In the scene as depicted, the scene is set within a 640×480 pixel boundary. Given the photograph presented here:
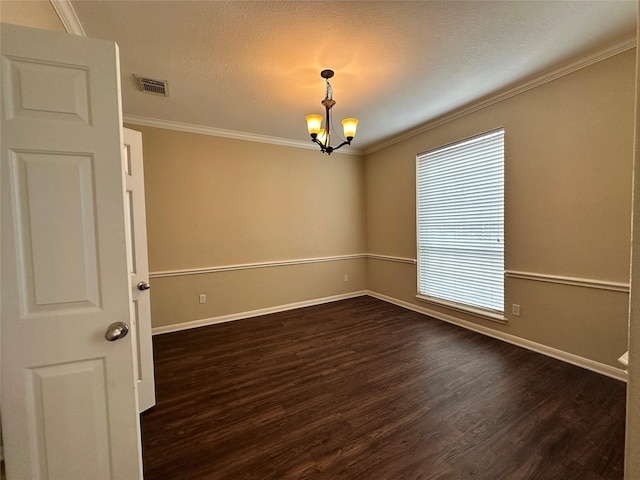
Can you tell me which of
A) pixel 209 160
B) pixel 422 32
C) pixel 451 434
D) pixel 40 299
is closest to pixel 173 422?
pixel 40 299

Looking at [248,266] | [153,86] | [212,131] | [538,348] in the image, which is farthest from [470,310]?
[153,86]

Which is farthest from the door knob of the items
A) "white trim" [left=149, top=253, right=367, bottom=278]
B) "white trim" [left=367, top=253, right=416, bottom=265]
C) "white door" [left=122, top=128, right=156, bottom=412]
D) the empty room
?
"white trim" [left=367, top=253, right=416, bottom=265]

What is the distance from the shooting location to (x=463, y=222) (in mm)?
3320

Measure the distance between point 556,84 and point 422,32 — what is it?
1.59m

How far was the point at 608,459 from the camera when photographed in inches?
56.9

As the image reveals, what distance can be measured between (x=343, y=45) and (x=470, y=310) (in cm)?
322

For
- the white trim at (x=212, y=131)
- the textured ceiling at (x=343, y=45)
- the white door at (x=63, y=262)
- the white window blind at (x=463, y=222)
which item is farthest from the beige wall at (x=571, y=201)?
the white door at (x=63, y=262)

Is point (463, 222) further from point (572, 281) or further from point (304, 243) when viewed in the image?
point (304, 243)

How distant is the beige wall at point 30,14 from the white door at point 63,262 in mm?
377

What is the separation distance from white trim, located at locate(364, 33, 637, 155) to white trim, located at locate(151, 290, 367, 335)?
2942 mm

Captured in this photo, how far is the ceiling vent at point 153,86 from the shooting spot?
240 cm

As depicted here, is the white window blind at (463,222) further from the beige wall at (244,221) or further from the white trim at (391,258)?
the beige wall at (244,221)

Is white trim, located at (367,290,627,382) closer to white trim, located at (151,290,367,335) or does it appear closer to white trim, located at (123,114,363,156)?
white trim, located at (151,290,367,335)

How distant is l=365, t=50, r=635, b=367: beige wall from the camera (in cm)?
211
